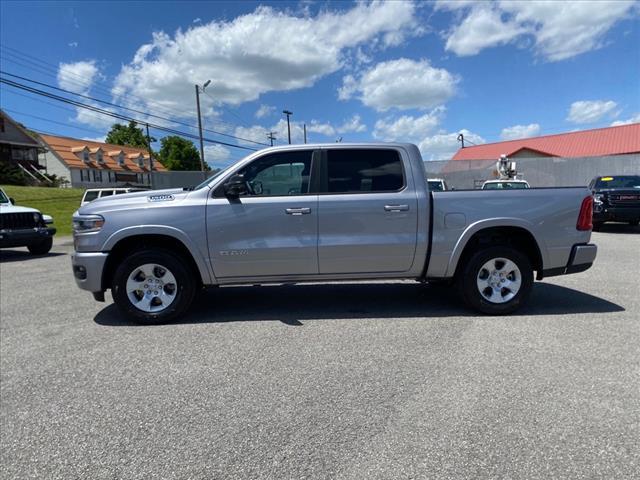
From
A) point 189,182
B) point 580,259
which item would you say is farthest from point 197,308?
Answer: point 189,182

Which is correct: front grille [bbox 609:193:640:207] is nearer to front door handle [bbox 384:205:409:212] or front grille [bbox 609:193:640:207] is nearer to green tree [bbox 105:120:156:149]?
front door handle [bbox 384:205:409:212]

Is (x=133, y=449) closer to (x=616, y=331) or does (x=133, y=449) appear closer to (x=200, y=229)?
(x=200, y=229)

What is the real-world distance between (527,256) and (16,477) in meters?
5.10

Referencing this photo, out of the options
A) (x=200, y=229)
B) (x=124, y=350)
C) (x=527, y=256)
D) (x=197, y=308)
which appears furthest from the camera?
(x=197, y=308)

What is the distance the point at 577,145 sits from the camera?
42906 millimetres

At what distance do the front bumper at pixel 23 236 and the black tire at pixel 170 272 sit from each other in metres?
7.58

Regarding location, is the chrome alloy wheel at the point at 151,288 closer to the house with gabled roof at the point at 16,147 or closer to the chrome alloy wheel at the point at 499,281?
the chrome alloy wheel at the point at 499,281

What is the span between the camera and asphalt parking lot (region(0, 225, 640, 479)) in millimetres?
2523

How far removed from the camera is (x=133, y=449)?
8.73 ft

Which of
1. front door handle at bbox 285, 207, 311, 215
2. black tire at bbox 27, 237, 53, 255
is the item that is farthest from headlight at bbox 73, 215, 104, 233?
black tire at bbox 27, 237, 53, 255

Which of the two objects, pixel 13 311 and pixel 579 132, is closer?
pixel 13 311

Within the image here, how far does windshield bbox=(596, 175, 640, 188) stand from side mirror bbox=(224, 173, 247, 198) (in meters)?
13.7

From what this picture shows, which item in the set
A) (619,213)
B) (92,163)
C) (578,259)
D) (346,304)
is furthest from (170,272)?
(92,163)

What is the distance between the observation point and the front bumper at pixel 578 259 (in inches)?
202
